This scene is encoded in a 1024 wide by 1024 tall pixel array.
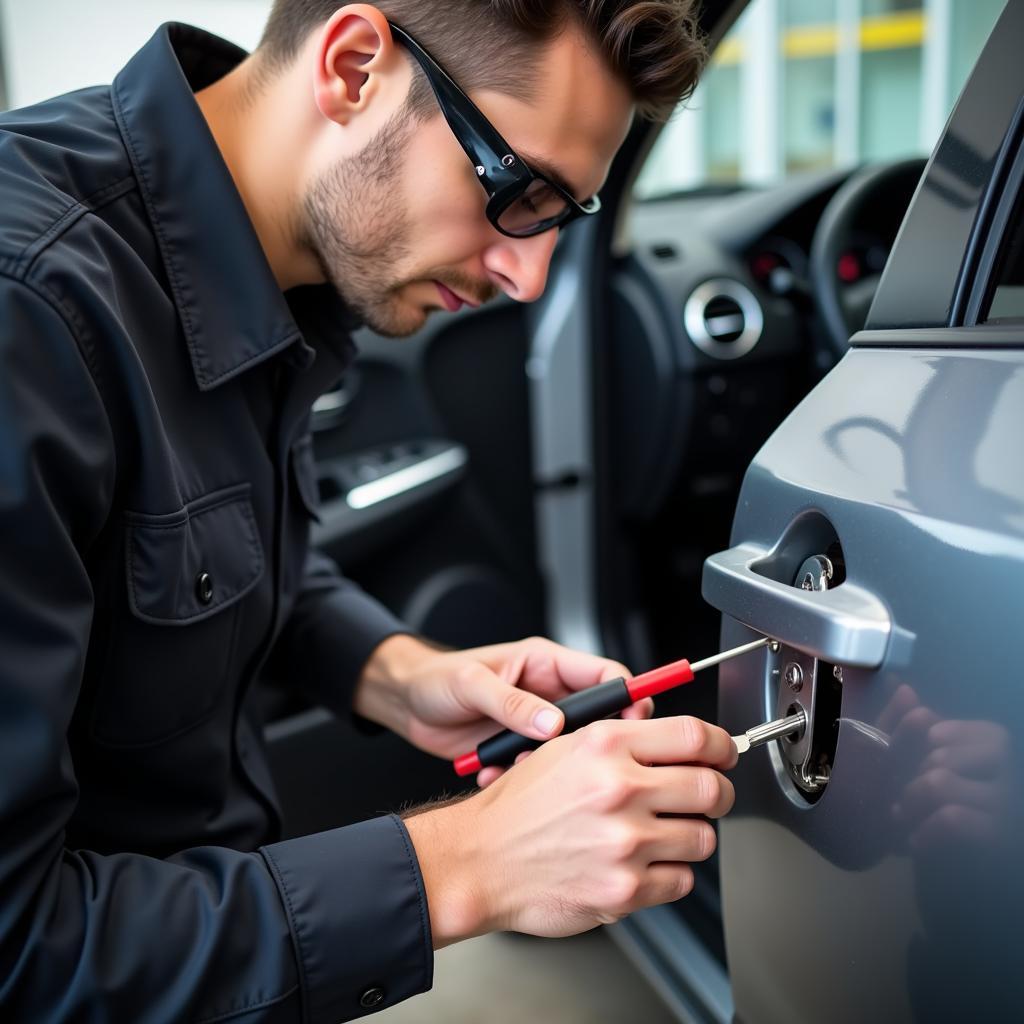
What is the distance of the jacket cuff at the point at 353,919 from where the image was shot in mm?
646

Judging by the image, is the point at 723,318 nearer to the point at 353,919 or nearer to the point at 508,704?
the point at 508,704

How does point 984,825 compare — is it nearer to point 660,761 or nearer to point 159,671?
point 660,761

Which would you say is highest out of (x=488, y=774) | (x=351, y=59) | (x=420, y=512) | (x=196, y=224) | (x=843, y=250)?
(x=351, y=59)

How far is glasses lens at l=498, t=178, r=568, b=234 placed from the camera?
32.8 inches

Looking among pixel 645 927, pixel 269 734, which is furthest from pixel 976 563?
pixel 269 734

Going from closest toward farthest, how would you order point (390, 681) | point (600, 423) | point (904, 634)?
point (904, 634) → point (390, 681) → point (600, 423)

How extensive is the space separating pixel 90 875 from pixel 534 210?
0.60 m

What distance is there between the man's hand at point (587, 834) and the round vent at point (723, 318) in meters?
1.12

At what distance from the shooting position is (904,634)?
20.3 inches

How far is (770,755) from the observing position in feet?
2.16

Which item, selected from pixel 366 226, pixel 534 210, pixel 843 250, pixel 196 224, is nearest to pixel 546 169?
pixel 534 210

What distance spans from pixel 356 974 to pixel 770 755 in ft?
1.00

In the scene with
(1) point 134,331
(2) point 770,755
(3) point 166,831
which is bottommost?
(3) point 166,831

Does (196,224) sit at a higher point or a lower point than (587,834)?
higher
